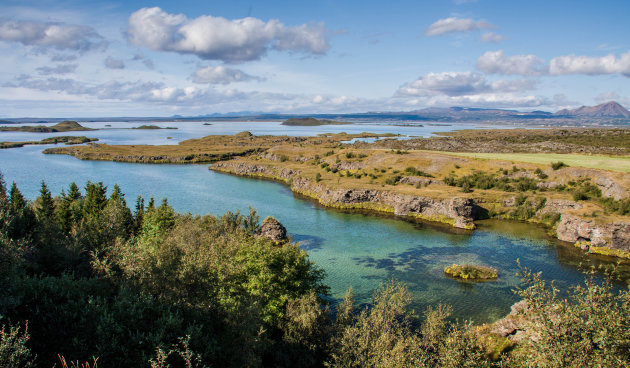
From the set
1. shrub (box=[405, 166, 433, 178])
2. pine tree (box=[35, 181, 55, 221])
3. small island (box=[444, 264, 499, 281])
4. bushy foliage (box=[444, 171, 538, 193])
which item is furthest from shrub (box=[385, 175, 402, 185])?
pine tree (box=[35, 181, 55, 221])

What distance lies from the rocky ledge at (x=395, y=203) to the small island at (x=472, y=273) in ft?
68.6

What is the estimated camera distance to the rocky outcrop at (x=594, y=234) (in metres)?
49.6

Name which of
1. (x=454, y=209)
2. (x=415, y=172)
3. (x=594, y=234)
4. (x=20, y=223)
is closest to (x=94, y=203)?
(x=20, y=223)

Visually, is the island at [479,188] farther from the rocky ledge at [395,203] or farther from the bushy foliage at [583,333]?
the bushy foliage at [583,333]

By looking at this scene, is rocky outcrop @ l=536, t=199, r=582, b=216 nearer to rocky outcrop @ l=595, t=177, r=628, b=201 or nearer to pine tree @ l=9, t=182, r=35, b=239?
rocky outcrop @ l=595, t=177, r=628, b=201

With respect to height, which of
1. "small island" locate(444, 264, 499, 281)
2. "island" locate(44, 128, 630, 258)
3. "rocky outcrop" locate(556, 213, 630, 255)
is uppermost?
"island" locate(44, 128, 630, 258)

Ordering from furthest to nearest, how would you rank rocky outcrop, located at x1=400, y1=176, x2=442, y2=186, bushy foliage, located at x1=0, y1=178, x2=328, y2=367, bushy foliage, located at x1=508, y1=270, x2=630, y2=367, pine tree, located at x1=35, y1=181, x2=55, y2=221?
1. rocky outcrop, located at x1=400, y1=176, x2=442, y2=186
2. pine tree, located at x1=35, y1=181, x2=55, y2=221
3. bushy foliage, located at x1=0, y1=178, x2=328, y2=367
4. bushy foliage, located at x1=508, y1=270, x2=630, y2=367

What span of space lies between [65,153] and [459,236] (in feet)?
609

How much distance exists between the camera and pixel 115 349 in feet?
48.6

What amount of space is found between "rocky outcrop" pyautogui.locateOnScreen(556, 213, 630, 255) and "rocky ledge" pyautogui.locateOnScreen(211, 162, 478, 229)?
1400 cm

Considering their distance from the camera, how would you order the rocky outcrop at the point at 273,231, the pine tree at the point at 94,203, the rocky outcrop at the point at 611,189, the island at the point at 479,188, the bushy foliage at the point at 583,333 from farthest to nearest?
the rocky outcrop at the point at 611,189, the island at the point at 479,188, the pine tree at the point at 94,203, the rocky outcrop at the point at 273,231, the bushy foliage at the point at 583,333

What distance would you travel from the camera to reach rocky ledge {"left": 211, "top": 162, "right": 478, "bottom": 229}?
6588cm

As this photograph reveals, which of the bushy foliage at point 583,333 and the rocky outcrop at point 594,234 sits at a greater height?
the bushy foliage at point 583,333

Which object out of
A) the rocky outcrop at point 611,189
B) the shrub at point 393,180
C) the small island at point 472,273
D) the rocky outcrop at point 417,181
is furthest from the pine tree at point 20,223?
the rocky outcrop at point 611,189
